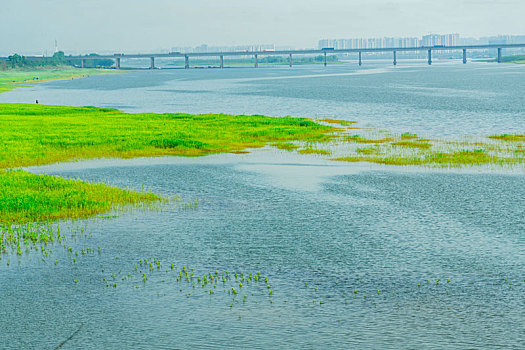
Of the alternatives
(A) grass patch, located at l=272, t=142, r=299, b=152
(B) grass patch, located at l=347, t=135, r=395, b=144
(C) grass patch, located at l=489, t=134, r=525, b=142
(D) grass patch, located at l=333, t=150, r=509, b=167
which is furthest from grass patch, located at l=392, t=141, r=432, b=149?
(A) grass patch, located at l=272, t=142, r=299, b=152

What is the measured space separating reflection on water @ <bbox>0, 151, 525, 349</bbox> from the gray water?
6 cm

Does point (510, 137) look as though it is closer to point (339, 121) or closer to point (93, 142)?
point (339, 121)

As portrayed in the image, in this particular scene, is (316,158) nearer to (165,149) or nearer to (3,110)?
(165,149)

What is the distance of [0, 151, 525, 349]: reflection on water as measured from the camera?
17.3 m

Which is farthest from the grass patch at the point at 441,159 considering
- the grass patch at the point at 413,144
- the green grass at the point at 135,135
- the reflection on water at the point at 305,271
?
the green grass at the point at 135,135

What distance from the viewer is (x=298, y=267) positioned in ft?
74.2

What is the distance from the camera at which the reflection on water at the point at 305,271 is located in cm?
1730

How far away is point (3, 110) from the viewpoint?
92.4 meters

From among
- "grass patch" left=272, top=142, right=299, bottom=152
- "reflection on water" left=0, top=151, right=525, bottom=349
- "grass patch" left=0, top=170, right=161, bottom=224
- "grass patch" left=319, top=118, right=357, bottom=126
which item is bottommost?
"reflection on water" left=0, top=151, right=525, bottom=349

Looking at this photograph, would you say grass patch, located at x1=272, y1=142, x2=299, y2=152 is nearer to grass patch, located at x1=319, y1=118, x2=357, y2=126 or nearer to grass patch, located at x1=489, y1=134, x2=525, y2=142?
grass patch, located at x1=489, y1=134, x2=525, y2=142

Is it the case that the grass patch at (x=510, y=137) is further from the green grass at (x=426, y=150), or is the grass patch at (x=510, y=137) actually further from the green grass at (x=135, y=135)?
the green grass at (x=135, y=135)

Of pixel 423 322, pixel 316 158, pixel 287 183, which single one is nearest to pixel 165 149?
pixel 316 158

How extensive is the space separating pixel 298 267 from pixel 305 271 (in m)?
0.50

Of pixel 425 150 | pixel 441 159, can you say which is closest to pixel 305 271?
pixel 441 159
